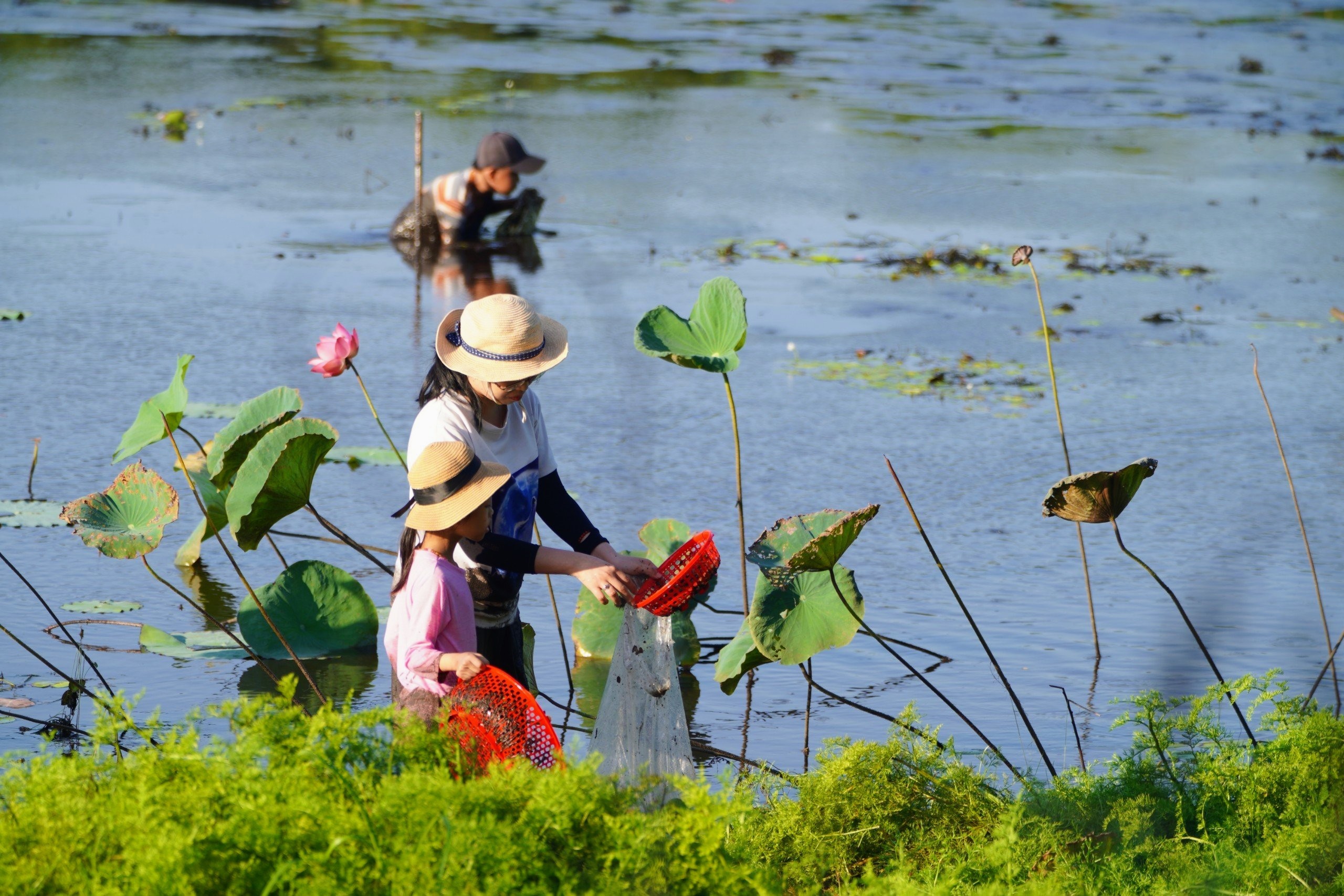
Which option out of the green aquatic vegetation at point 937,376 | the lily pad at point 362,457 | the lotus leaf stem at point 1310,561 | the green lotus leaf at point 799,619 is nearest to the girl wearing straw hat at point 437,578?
the green lotus leaf at point 799,619

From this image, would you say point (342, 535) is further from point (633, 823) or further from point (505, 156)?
point (505, 156)

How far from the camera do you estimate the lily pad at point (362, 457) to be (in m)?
5.36

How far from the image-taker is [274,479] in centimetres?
339

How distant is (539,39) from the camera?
17297mm

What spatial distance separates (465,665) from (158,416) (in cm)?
148

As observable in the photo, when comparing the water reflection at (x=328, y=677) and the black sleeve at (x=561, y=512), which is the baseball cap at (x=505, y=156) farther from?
the black sleeve at (x=561, y=512)

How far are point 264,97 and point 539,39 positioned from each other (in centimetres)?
463

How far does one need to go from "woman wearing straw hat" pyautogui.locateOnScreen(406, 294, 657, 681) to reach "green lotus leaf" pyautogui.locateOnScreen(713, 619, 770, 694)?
44 centimetres

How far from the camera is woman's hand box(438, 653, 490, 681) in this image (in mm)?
2689

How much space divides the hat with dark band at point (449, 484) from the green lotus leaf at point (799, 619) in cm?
73

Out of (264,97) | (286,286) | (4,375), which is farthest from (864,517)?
(264,97)

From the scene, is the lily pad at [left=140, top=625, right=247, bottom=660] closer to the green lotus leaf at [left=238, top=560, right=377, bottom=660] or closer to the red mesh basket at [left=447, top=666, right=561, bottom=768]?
the green lotus leaf at [left=238, top=560, right=377, bottom=660]

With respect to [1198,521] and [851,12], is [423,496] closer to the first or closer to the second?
[1198,521]

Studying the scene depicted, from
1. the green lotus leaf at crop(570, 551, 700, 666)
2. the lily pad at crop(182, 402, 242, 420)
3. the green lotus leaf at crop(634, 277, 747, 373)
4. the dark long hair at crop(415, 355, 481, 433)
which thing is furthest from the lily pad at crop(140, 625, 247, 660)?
the lily pad at crop(182, 402, 242, 420)
